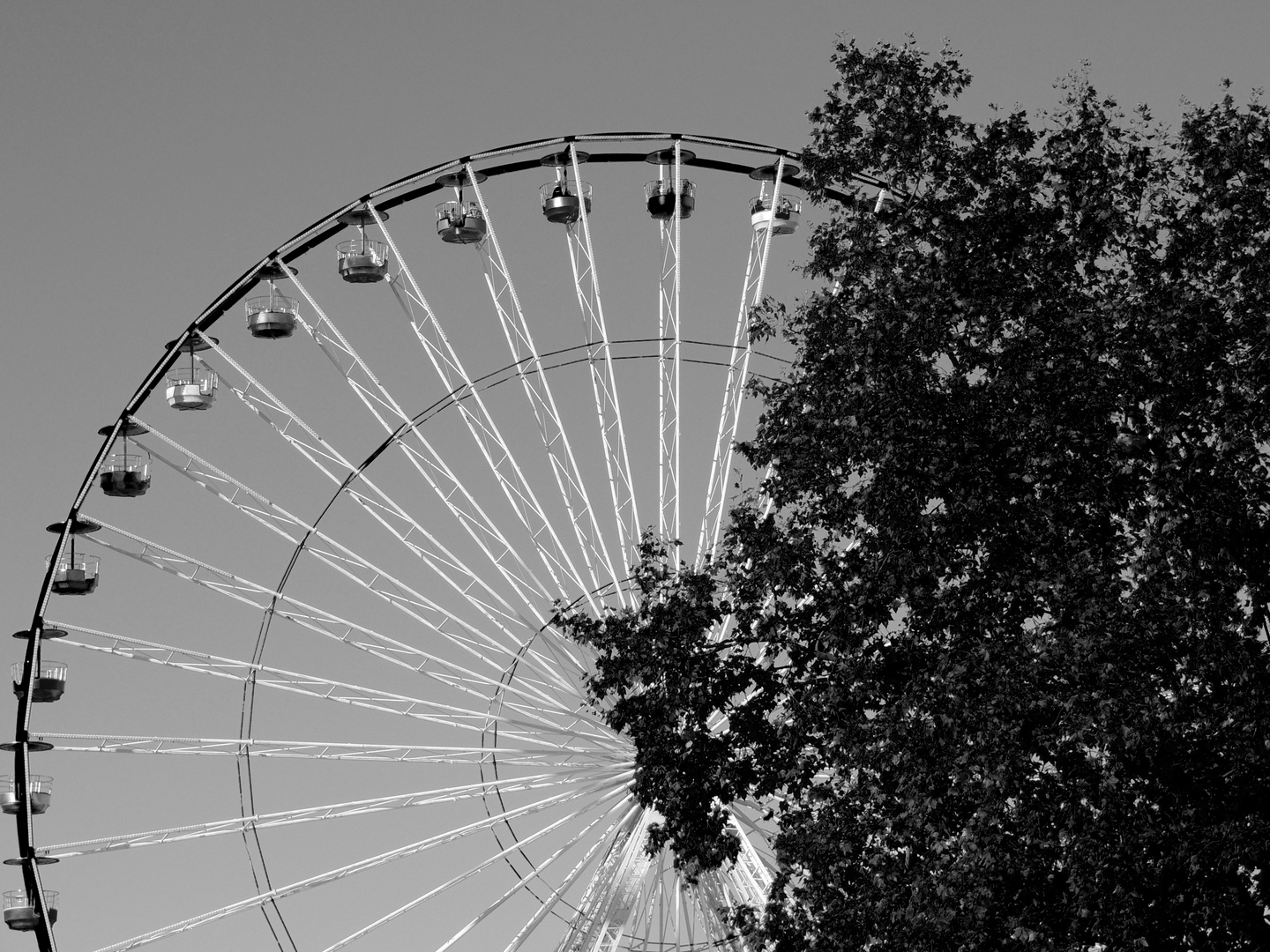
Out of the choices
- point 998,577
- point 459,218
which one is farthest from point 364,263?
point 998,577

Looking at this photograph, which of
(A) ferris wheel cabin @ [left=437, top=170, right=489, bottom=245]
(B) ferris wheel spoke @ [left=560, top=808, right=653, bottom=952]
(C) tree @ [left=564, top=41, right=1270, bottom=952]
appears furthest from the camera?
(A) ferris wheel cabin @ [left=437, top=170, right=489, bottom=245]

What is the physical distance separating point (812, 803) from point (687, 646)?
241cm

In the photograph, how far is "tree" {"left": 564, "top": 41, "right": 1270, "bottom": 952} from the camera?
24062 millimetres

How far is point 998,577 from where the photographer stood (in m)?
25.6

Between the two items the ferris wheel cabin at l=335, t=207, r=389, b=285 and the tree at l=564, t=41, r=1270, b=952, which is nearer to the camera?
the tree at l=564, t=41, r=1270, b=952

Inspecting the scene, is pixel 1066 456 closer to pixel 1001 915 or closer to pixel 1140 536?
pixel 1140 536

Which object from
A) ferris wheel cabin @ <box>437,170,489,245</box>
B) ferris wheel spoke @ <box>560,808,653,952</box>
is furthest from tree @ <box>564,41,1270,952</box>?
ferris wheel cabin @ <box>437,170,489,245</box>

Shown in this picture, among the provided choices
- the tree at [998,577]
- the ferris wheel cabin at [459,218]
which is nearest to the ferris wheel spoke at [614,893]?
the tree at [998,577]

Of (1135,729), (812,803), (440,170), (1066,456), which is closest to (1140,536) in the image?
(1066,456)

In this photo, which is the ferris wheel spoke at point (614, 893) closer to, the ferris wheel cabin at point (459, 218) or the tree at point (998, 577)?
the tree at point (998, 577)

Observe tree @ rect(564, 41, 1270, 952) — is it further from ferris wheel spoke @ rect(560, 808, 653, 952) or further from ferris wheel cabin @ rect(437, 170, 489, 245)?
ferris wheel cabin @ rect(437, 170, 489, 245)

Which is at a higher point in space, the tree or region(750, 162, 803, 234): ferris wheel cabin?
region(750, 162, 803, 234): ferris wheel cabin

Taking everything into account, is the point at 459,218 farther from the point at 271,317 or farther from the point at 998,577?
the point at 998,577

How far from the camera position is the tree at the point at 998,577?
78.9ft
